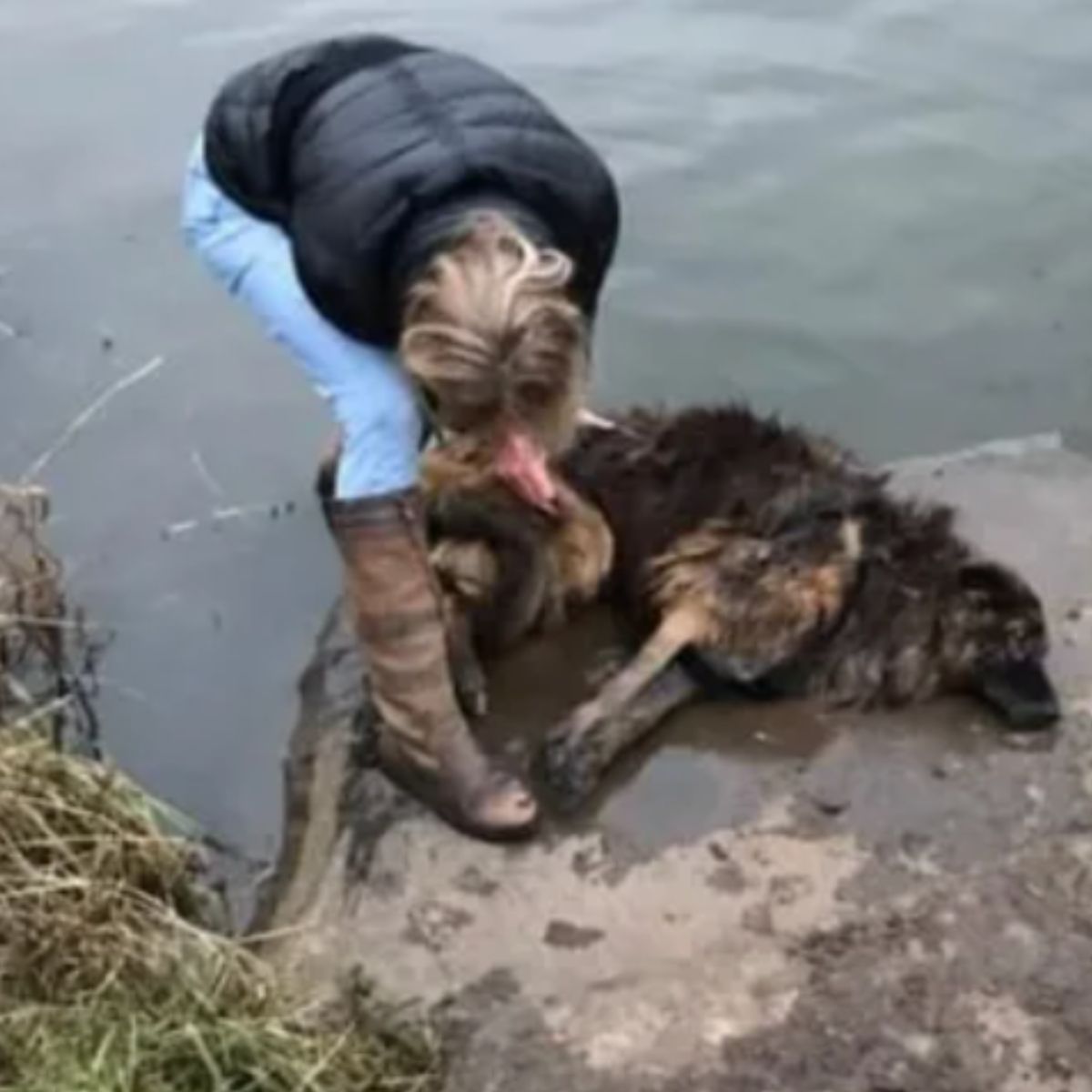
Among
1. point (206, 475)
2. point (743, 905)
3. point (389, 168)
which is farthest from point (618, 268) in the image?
point (743, 905)

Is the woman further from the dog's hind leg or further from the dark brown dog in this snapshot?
the dark brown dog

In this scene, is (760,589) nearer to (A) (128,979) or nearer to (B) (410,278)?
(B) (410,278)

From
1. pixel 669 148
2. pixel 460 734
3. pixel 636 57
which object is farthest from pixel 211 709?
pixel 636 57

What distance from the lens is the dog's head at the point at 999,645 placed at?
5.60 metres

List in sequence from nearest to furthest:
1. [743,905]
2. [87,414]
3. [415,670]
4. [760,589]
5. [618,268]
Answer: [743,905]
[415,670]
[760,589]
[87,414]
[618,268]

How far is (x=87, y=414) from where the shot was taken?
6.81 metres

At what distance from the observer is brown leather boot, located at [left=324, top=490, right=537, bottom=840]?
5172 mm

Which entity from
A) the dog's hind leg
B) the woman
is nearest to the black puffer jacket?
the woman

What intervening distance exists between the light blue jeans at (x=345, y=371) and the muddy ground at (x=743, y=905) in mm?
774

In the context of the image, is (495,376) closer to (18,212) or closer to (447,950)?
(447,950)

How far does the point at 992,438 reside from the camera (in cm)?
727

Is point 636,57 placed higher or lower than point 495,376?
lower

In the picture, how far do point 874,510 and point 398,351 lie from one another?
1.43m

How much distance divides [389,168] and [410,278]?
0.24 metres
